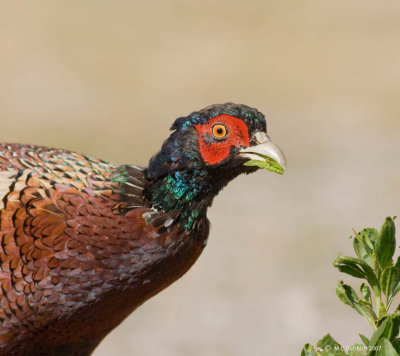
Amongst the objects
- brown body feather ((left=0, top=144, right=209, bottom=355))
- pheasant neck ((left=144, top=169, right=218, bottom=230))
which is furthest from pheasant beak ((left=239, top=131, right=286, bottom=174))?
brown body feather ((left=0, top=144, right=209, bottom=355))

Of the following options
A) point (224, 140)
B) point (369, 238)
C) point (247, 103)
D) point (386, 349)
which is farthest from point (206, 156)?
point (247, 103)

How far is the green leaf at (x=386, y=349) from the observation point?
2.29 metres

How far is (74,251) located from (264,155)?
94 cm

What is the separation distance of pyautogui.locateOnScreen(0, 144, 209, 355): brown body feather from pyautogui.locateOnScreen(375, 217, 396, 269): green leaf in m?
1.96

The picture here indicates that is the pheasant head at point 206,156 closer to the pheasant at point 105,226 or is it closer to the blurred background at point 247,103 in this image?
the pheasant at point 105,226

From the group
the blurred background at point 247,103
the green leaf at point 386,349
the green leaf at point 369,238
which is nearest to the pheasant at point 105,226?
the green leaf at point 369,238

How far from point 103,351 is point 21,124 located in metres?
6.38

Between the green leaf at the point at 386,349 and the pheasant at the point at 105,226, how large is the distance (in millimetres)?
1793

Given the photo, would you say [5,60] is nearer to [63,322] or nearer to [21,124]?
[21,124]

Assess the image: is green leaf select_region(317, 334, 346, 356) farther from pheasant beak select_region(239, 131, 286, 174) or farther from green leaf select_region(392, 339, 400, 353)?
pheasant beak select_region(239, 131, 286, 174)

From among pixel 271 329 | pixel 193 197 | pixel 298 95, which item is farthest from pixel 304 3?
pixel 193 197

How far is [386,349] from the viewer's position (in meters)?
2.29

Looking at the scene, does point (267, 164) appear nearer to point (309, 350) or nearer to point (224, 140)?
point (224, 140)

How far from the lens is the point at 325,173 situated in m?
12.7
